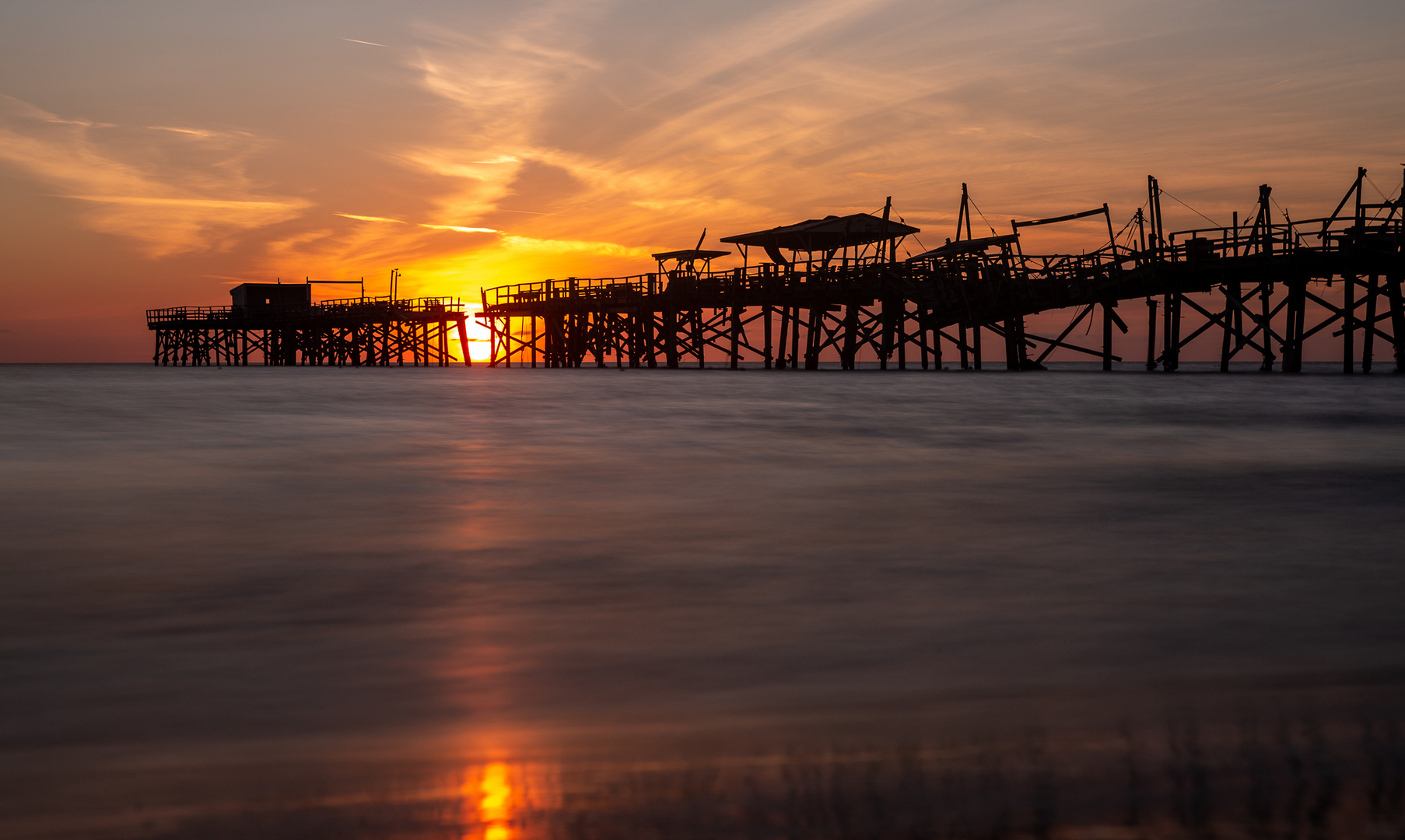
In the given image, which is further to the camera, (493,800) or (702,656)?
(702,656)

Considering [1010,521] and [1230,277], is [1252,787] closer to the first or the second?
[1010,521]

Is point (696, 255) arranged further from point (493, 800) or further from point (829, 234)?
point (493, 800)

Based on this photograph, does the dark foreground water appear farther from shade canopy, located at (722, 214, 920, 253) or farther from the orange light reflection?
shade canopy, located at (722, 214, 920, 253)

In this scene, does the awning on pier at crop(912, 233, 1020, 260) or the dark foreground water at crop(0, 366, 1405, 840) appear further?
the awning on pier at crop(912, 233, 1020, 260)

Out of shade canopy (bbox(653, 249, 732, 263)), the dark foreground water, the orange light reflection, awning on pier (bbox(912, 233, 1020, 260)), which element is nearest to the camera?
the orange light reflection

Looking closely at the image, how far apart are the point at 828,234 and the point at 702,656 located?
42696 mm

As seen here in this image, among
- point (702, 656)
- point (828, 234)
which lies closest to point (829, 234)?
point (828, 234)

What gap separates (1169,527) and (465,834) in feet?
18.4

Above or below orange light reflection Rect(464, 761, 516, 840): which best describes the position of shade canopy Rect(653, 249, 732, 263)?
above

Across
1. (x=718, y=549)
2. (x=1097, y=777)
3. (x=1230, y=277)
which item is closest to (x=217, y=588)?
(x=718, y=549)

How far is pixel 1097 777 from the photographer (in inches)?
94.9

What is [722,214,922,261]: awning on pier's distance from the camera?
44562 mm

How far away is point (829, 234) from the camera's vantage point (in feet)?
148

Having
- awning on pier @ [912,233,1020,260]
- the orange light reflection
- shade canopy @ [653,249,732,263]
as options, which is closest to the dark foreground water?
the orange light reflection
